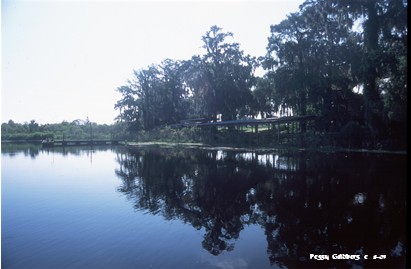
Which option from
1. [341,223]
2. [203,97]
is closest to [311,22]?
[203,97]

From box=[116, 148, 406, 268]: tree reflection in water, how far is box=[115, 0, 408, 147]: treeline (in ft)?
18.2

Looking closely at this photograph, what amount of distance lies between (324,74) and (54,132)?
60.0 meters

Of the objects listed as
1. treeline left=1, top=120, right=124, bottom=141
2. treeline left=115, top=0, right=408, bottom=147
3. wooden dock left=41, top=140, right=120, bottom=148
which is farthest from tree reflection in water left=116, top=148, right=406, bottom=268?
treeline left=1, top=120, right=124, bottom=141

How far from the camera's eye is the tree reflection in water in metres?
8.04

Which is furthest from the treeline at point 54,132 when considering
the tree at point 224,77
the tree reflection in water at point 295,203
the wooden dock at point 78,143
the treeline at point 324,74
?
the tree reflection in water at point 295,203

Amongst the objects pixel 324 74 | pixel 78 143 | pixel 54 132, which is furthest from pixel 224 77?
pixel 54 132

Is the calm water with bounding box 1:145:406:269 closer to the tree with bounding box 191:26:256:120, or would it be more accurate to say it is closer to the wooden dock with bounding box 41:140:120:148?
the tree with bounding box 191:26:256:120

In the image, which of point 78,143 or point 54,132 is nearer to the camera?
point 78,143

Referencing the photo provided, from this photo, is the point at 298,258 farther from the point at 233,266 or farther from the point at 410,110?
the point at 410,110

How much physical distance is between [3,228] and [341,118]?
30.4m

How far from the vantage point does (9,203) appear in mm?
13672

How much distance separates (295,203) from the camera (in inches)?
472

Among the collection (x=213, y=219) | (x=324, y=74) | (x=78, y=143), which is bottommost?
(x=213, y=219)

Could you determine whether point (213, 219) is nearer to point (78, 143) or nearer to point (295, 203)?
point (295, 203)
